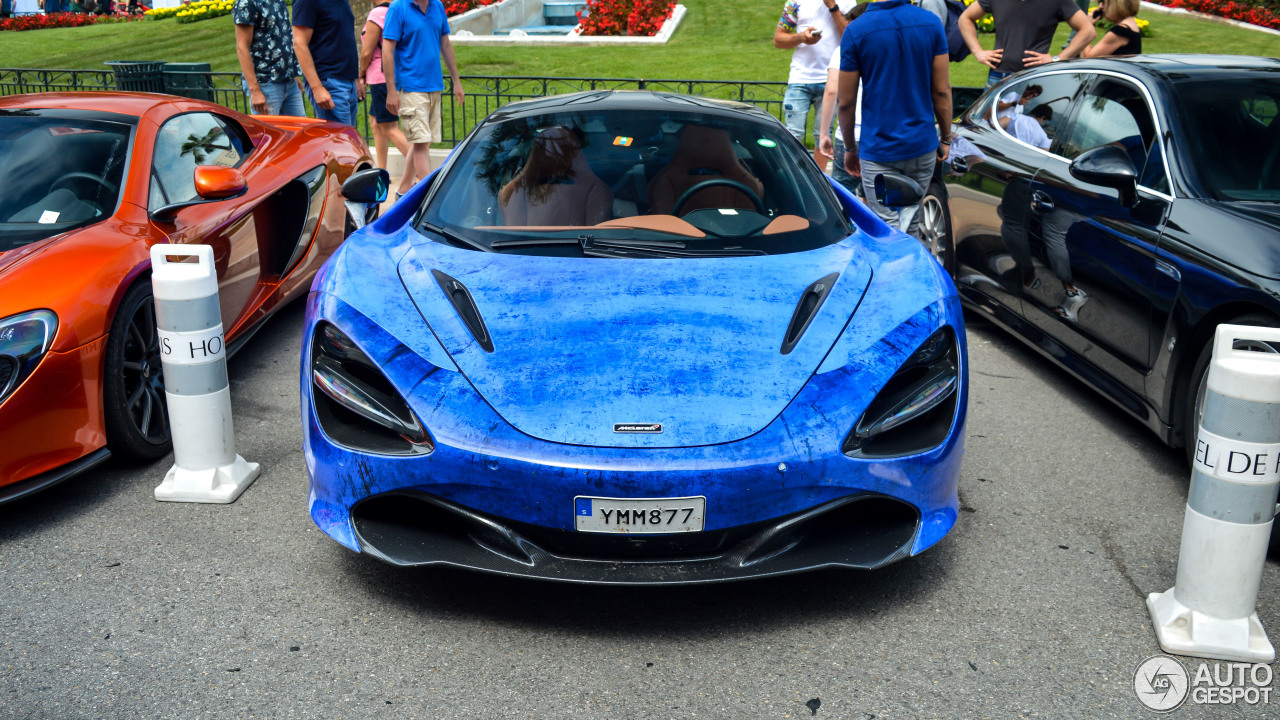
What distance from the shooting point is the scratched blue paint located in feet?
8.61

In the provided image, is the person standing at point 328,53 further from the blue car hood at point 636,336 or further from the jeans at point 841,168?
the blue car hood at point 636,336

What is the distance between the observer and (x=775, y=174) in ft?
13.2

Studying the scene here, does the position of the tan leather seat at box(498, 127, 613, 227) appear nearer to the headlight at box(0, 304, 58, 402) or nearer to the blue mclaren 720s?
the blue mclaren 720s

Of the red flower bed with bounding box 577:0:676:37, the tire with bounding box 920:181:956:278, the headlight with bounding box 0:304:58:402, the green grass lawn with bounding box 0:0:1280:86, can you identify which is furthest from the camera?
the red flower bed with bounding box 577:0:676:37

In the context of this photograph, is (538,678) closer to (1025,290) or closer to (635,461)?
(635,461)

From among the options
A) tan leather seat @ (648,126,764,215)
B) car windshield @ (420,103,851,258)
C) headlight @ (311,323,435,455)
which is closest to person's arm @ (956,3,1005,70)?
car windshield @ (420,103,851,258)

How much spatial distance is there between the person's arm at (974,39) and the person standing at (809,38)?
97cm

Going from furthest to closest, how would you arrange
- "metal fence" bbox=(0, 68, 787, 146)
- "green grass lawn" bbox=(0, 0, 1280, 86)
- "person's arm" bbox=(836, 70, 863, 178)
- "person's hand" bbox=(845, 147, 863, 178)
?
"green grass lawn" bbox=(0, 0, 1280, 86), "metal fence" bbox=(0, 68, 787, 146), "person's hand" bbox=(845, 147, 863, 178), "person's arm" bbox=(836, 70, 863, 178)

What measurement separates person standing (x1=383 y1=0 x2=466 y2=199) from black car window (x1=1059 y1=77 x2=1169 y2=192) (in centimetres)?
492

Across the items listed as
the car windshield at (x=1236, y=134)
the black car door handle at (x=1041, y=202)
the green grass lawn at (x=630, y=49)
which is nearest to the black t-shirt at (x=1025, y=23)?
the black car door handle at (x=1041, y=202)

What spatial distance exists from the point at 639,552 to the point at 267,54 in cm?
659

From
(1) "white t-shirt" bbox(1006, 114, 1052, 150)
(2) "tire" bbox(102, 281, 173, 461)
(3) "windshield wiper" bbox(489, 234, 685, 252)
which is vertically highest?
(1) "white t-shirt" bbox(1006, 114, 1052, 150)

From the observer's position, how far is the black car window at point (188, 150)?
14.9 feet

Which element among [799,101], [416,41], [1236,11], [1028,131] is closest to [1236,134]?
[1028,131]
